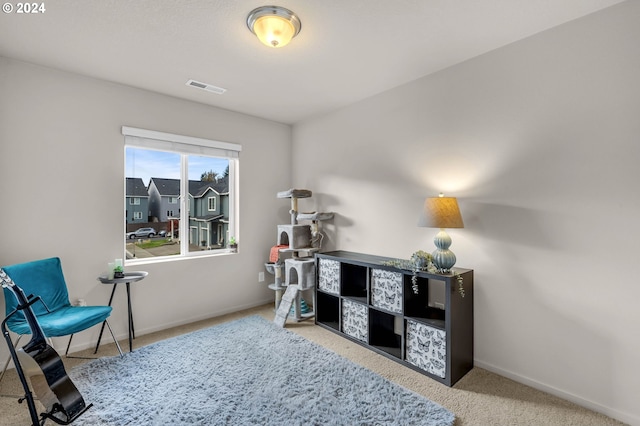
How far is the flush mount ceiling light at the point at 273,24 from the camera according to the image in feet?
6.08

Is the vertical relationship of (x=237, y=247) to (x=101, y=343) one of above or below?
above

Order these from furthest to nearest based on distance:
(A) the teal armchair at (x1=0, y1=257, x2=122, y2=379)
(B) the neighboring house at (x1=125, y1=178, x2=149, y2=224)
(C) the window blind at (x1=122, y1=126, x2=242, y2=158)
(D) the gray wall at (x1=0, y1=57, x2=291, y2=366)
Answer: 1. (B) the neighboring house at (x1=125, y1=178, x2=149, y2=224)
2. (C) the window blind at (x1=122, y1=126, x2=242, y2=158)
3. (D) the gray wall at (x1=0, y1=57, x2=291, y2=366)
4. (A) the teal armchair at (x1=0, y1=257, x2=122, y2=379)

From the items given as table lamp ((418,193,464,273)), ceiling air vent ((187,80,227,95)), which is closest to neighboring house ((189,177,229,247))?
ceiling air vent ((187,80,227,95))

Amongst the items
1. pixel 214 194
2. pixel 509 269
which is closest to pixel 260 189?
pixel 214 194

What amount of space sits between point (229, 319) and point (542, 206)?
3215 millimetres

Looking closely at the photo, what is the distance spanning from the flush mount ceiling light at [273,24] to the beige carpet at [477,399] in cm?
245

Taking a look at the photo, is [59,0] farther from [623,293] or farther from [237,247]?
[623,293]

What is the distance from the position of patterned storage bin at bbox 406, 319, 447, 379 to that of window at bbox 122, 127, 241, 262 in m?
2.46

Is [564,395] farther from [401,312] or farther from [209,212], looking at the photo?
[209,212]

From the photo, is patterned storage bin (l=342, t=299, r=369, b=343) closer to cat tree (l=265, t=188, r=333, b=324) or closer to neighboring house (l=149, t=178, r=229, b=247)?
cat tree (l=265, t=188, r=333, b=324)

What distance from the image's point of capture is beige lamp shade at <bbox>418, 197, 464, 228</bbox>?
226cm

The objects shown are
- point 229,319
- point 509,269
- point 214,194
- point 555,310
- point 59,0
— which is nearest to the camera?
point 59,0

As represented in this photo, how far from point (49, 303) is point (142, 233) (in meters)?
1.03

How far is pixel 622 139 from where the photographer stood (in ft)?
5.97
